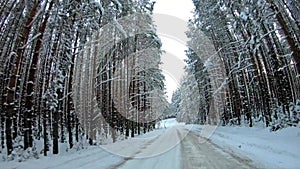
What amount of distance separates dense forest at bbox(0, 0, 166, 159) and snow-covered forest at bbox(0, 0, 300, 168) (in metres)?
0.08

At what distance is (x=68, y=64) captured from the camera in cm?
1602

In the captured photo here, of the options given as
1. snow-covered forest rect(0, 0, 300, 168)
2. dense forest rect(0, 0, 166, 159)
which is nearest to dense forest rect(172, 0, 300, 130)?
snow-covered forest rect(0, 0, 300, 168)

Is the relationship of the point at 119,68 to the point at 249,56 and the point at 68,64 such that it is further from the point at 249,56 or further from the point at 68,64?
the point at 68,64

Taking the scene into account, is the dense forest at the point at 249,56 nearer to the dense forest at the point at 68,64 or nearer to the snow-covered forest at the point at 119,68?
the snow-covered forest at the point at 119,68

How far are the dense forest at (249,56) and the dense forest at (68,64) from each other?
5813 millimetres

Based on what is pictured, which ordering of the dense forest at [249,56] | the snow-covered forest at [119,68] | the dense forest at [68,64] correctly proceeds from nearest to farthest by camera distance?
the dense forest at [68,64]
the snow-covered forest at [119,68]
the dense forest at [249,56]

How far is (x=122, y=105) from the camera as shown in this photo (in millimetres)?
34375

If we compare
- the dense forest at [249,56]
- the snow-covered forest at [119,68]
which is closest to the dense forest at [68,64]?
the snow-covered forest at [119,68]

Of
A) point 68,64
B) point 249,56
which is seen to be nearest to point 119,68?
point 249,56

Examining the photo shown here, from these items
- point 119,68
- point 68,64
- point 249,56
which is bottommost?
point 68,64

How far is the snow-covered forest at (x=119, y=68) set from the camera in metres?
13.5

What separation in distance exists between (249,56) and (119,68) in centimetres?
1225

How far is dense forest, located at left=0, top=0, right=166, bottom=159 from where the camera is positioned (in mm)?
13336

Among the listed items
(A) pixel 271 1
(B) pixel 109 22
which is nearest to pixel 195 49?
(B) pixel 109 22
